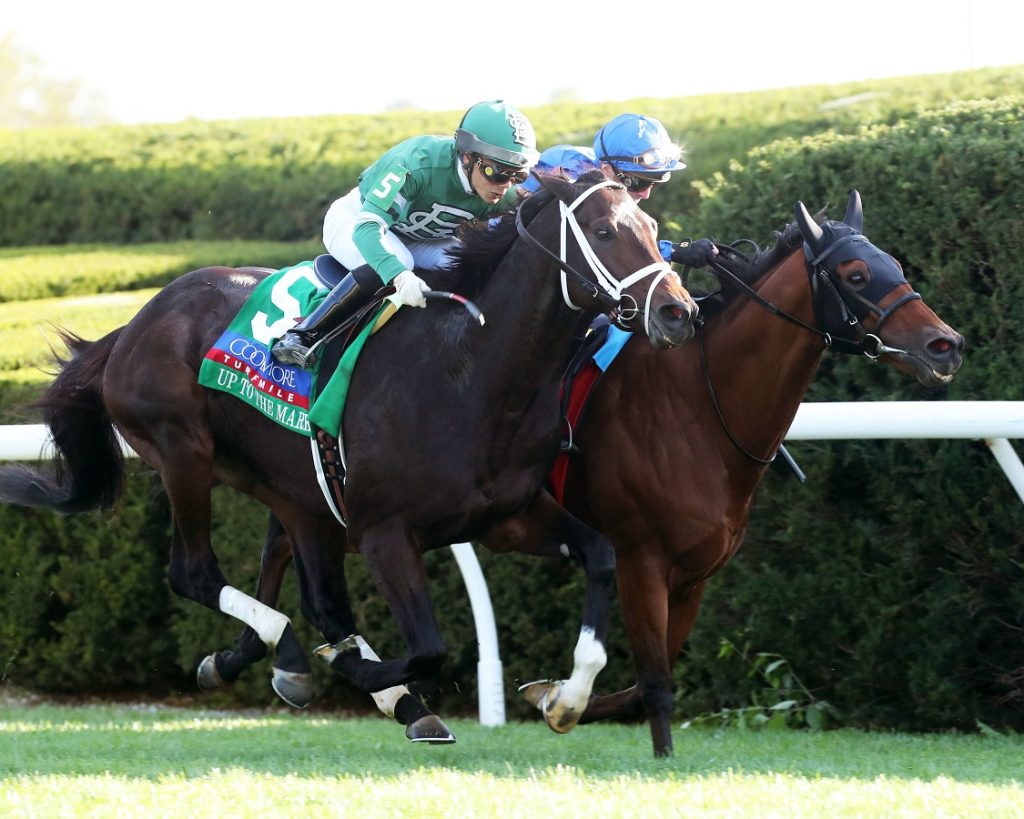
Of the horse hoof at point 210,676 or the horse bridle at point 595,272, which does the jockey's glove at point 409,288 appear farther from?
the horse hoof at point 210,676

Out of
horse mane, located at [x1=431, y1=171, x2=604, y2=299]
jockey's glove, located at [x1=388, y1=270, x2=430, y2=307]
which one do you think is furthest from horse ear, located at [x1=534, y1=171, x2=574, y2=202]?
jockey's glove, located at [x1=388, y1=270, x2=430, y2=307]

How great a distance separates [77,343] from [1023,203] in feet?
11.3

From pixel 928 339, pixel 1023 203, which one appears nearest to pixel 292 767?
pixel 928 339

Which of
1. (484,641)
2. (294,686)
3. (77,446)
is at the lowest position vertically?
(484,641)

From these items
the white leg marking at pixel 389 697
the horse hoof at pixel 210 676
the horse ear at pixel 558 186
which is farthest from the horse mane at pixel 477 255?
the horse hoof at pixel 210 676

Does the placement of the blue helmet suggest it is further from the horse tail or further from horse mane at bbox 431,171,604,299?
the horse tail

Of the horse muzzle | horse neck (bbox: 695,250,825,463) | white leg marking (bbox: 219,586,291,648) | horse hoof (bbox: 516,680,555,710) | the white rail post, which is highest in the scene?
the horse muzzle

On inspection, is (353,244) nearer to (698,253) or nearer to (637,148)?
(637,148)

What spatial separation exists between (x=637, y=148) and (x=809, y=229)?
0.75 metres

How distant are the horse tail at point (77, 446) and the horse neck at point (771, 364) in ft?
7.50

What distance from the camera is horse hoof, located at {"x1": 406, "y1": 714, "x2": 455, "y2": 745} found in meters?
4.32

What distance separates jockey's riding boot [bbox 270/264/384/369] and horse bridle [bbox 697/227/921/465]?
1.14m

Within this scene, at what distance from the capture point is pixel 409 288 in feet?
14.2

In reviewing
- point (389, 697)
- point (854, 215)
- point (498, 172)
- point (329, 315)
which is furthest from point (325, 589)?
point (854, 215)
